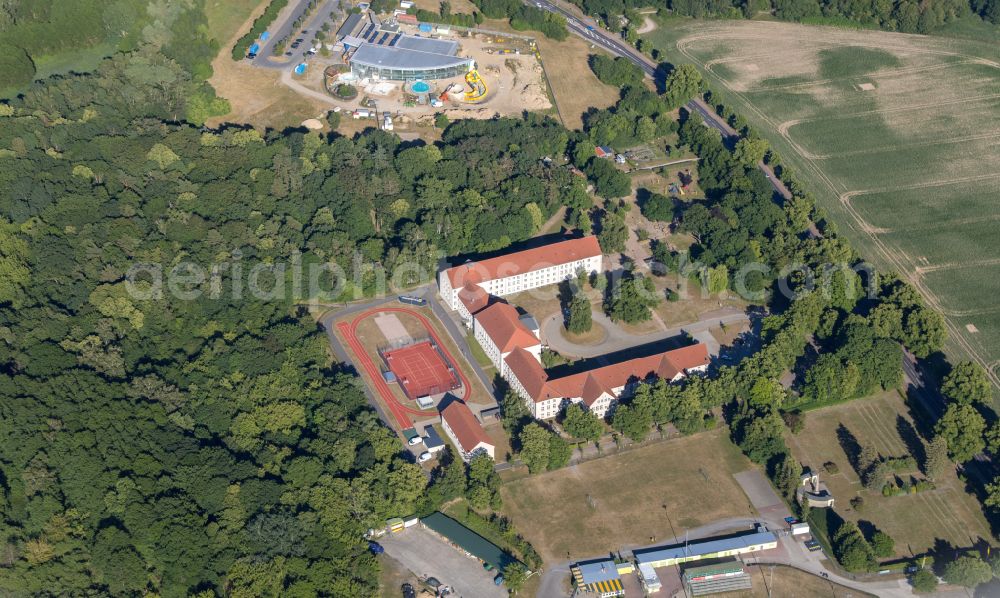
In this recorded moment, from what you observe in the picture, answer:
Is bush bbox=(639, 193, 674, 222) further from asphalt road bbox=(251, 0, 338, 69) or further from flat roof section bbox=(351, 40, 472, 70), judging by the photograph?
asphalt road bbox=(251, 0, 338, 69)

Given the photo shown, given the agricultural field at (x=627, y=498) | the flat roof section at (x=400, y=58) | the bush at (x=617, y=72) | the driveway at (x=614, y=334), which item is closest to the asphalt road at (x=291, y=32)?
the flat roof section at (x=400, y=58)

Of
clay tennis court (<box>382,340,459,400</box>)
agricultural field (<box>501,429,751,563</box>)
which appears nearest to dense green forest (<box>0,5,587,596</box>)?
clay tennis court (<box>382,340,459,400</box>)

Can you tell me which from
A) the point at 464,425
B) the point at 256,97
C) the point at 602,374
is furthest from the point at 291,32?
the point at 464,425

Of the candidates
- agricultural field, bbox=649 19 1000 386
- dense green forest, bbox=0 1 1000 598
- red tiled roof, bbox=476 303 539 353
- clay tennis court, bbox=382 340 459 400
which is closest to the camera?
dense green forest, bbox=0 1 1000 598

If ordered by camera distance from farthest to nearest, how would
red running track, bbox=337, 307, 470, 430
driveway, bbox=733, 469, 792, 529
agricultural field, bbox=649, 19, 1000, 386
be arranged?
agricultural field, bbox=649, 19, 1000, 386 < red running track, bbox=337, 307, 470, 430 < driveway, bbox=733, 469, 792, 529

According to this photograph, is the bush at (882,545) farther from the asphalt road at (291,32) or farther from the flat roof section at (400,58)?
the asphalt road at (291,32)

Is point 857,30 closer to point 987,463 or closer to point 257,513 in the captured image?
point 987,463

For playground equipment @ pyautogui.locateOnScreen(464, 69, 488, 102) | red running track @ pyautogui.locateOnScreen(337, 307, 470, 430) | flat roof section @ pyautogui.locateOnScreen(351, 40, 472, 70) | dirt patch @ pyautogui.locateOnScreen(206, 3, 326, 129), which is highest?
flat roof section @ pyautogui.locateOnScreen(351, 40, 472, 70)

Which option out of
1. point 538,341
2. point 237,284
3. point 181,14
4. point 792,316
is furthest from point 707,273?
point 181,14
